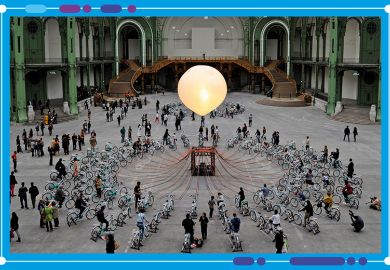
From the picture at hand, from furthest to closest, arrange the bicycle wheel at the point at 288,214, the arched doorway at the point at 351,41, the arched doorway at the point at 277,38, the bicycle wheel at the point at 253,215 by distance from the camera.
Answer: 1. the arched doorway at the point at 277,38
2. the arched doorway at the point at 351,41
3. the bicycle wheel at the point at 253,215
4. the bicycle wheel at the point at 288,214

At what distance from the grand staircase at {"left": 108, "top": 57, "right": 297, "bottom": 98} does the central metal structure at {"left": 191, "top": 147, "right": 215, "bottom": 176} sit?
34234 millimetres

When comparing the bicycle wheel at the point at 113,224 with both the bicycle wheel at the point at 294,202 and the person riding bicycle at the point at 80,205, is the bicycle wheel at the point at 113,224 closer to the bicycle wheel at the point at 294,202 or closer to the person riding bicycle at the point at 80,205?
the person riding bicycle at the point at 80,205

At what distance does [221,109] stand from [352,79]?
13.9m

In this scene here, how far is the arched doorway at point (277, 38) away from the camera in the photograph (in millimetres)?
66062

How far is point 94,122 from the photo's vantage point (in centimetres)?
4272

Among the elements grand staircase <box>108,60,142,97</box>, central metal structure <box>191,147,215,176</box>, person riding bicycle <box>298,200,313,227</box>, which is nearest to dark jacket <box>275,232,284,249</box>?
person riding bicycle <box>298,200,313,227</box>

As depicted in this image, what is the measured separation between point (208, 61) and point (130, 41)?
40.1 ft

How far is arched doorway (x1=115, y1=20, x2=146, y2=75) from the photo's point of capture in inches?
2613

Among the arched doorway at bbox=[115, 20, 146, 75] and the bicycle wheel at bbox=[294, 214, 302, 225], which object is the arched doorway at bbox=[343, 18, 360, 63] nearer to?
the arched doorway at bbox=[115, 20, 146, 75]

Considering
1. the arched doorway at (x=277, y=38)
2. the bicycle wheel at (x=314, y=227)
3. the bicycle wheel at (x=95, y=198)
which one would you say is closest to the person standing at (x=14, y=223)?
the bicycle wheel at (x=95, y=198)

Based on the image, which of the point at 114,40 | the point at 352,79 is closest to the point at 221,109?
the point at 352,79

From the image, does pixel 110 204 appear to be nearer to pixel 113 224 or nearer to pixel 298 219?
pixel 113 224

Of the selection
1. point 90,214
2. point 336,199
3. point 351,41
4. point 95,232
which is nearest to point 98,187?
point 90,214

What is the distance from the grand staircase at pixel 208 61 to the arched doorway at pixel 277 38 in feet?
5.74
